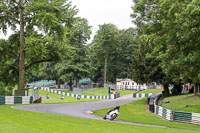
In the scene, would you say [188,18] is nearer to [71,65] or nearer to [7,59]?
[7,59]

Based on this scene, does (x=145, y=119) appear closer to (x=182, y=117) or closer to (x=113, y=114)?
(x=182, y=117)

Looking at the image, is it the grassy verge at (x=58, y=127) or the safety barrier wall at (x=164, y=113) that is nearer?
the grassy verge at (x=58, y=127)

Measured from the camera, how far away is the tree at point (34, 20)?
27552 mm

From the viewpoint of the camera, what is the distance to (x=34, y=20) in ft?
92.5

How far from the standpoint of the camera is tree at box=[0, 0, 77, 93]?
1085 inches

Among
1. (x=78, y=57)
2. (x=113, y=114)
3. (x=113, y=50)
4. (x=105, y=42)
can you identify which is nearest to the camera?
(x=113, y=114)

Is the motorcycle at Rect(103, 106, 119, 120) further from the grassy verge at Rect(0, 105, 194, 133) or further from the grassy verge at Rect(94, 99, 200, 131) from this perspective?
the grassy verge at Rect(0, 105, 194, 133)

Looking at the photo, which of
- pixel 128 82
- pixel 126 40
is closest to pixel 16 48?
pixel 128 82

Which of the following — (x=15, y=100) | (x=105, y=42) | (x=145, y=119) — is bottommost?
(x=145, y=119)

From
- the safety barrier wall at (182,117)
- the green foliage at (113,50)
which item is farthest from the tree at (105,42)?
the safety barrier wall at (182,117)

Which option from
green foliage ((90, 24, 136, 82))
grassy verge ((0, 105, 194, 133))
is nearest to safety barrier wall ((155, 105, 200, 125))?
grassy verge ((0, 105, 194, 133))

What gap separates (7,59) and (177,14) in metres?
20.9

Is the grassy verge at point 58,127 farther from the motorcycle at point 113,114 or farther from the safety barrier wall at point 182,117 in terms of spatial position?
the safety barrier wall at point 182,117

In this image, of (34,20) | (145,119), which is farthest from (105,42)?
(145,119)
